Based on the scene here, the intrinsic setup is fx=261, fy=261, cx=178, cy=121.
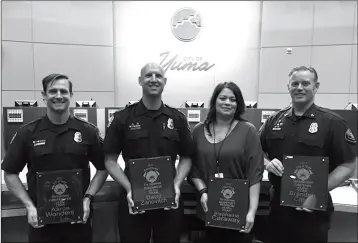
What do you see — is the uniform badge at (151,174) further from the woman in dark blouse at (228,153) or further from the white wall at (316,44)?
the white wall at (316,44)

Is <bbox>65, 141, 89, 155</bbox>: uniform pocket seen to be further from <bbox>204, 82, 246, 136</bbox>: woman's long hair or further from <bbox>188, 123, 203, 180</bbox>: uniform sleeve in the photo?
<bbox>204, 82, 246, 136</bbox>: woman's long hair

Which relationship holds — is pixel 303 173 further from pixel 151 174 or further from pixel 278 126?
pixel 151 174

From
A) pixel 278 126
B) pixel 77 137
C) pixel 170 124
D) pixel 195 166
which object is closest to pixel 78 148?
pixel 77 137

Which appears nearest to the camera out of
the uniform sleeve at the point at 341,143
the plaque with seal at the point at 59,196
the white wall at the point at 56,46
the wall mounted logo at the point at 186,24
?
the plaque with seal at the point at 59,196

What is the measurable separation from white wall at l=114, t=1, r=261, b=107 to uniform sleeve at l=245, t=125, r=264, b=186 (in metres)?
4.27

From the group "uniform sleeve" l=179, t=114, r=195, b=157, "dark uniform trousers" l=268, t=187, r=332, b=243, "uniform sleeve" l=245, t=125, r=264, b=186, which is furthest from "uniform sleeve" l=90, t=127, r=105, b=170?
"dark uniform trousers" l=268, t=187, r=332, b=243

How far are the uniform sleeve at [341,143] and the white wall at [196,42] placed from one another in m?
4.20

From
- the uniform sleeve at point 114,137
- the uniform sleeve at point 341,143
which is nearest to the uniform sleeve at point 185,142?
the uniform sleeve at point 114,137

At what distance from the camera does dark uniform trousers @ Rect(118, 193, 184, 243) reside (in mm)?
1629

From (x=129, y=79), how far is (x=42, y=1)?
2262 mm

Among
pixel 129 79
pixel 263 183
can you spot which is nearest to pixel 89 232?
pixel 263 183

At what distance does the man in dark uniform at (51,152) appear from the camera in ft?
5.15

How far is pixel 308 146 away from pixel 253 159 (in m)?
0.37

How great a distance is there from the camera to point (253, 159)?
1.61m
